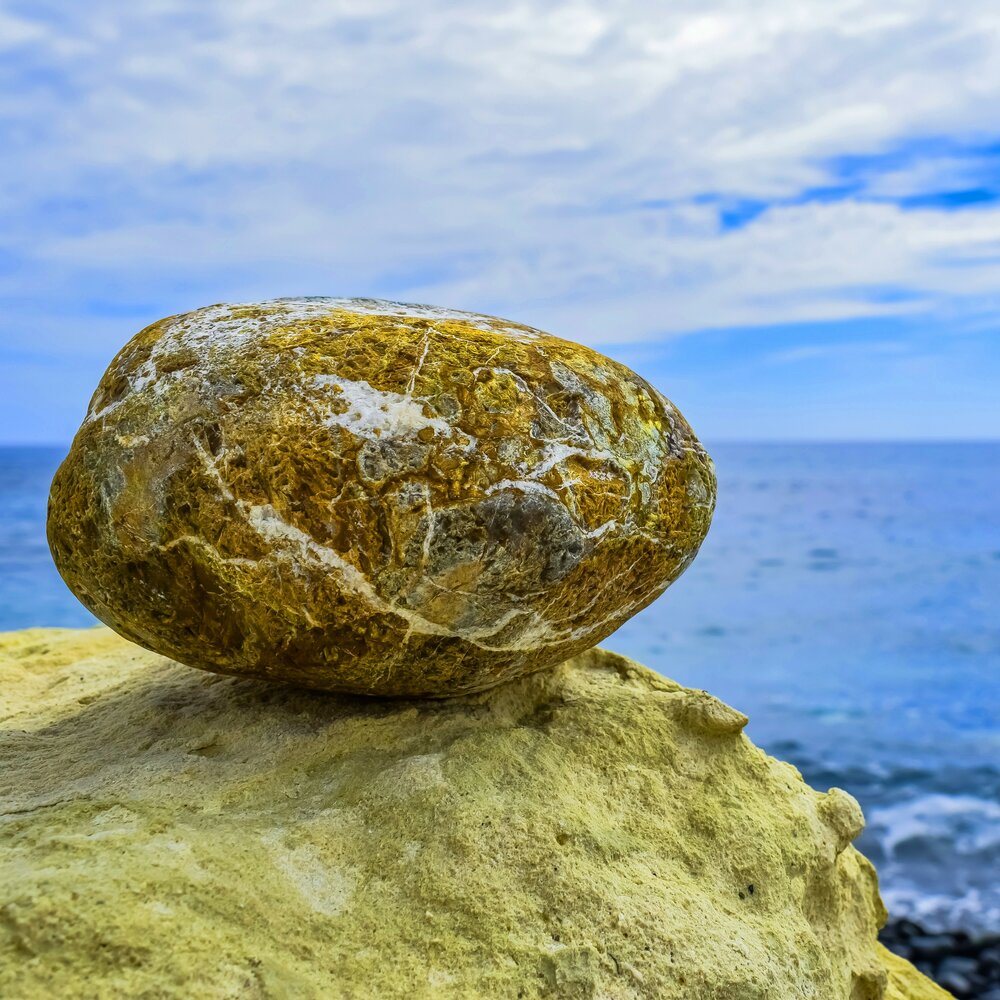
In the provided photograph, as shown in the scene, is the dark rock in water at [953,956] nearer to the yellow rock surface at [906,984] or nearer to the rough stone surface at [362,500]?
the yellow rock surface at [906,984]

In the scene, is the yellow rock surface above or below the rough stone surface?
below

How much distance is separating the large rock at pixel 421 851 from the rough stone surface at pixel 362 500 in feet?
0.84

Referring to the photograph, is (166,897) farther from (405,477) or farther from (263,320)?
(263,320)

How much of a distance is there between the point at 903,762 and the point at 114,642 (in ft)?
20.7

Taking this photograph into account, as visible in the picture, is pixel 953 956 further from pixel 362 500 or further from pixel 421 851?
pixel 362 500

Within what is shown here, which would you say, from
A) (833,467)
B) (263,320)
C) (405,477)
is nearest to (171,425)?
(263,320)

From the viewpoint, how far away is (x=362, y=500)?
99.4 inches

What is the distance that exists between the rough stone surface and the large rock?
256 mm

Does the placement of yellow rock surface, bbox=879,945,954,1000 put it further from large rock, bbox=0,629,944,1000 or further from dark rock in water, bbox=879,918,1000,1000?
dark rock in water, bbox=879,918,1000,1000

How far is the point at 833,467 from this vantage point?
→ 51.1 m

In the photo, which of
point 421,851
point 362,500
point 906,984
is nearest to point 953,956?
Answer: point 906,984

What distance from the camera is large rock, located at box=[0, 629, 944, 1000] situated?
210 centimetres

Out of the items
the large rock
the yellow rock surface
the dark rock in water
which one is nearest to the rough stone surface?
the large rock

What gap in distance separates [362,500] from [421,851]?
2.89ft
